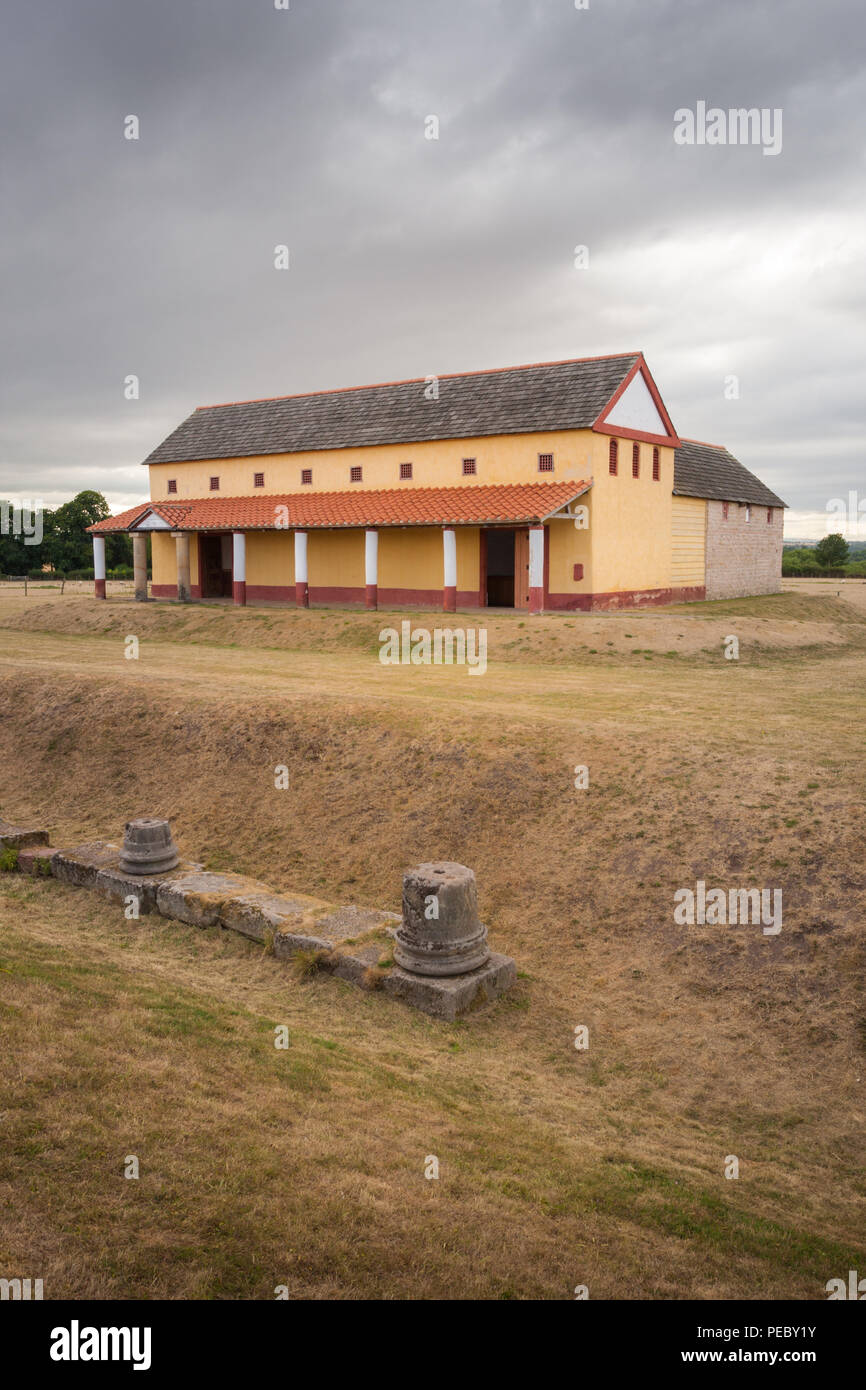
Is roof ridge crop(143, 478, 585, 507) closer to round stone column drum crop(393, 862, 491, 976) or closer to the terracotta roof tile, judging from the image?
the terracotta roof tile

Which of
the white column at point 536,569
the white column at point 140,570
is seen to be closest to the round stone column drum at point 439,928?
the white column at point 536,569

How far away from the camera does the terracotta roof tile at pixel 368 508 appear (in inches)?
950

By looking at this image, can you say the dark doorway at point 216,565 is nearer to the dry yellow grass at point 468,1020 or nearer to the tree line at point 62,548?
the dry yellow grass at point 468,1020

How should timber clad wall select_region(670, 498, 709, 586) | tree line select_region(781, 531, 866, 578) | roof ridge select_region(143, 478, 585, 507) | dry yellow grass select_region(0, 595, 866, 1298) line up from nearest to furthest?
dry yellow grass select_region(0, 595, 866, 1298) < roof ridge select_region(143, 478, 585, 507) < timber clad wall select_region(670, 498, 709, 586) < tree line select_region(781, 531, 866, 578)

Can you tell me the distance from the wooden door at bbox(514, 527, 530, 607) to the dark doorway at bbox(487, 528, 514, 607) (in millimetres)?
1708

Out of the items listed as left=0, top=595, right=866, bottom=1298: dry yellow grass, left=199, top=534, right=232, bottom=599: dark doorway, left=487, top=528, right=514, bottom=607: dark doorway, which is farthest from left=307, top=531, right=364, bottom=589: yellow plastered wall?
left=0, top=595, right=866, bottom=1298: dry yellow grass

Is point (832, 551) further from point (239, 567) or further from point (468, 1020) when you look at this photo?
point (468, 1020)

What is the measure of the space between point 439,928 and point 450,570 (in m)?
18.2

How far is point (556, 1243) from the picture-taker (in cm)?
442

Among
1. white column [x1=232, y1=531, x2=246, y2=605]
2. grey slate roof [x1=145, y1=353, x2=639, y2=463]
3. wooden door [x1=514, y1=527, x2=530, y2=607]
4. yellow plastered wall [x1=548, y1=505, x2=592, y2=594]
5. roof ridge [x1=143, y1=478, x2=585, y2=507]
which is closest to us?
yellow plastered wall [x1=548, y1=505, x2=592, y2=594]

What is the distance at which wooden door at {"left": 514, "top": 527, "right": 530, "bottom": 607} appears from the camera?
26.7 metres

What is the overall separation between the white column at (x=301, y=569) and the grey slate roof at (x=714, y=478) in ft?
40.1

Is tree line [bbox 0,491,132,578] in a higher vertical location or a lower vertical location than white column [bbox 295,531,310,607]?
higher

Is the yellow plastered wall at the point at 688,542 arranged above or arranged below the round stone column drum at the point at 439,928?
above
